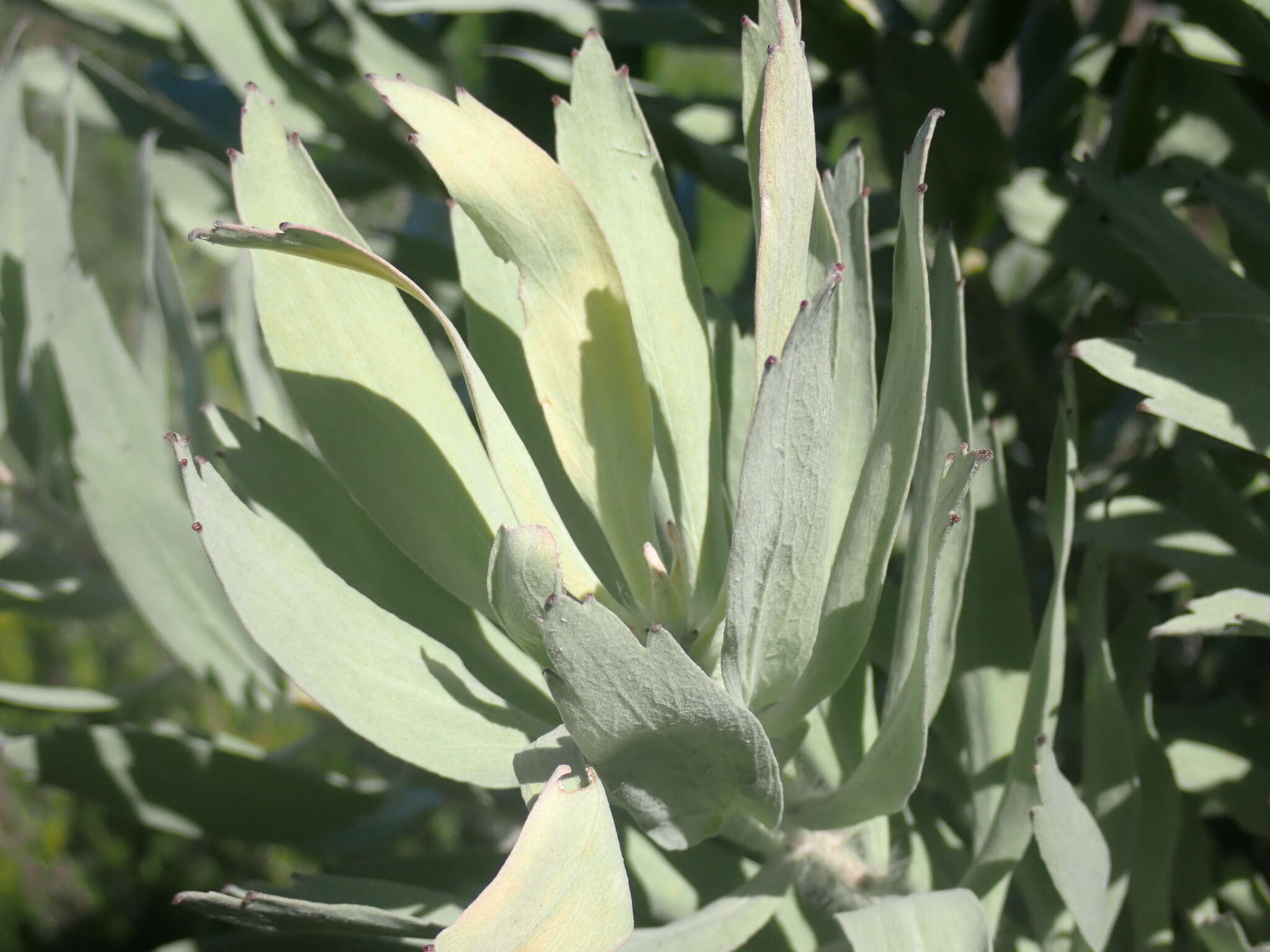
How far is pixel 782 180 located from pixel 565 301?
12 centimetres

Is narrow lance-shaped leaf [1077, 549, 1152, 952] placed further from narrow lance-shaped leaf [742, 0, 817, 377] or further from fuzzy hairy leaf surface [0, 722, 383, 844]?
fuzzy hairy leaf surface [0, 722, 383, 844]

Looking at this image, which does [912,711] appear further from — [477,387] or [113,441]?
[113,441]

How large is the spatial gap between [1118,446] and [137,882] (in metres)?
1.42

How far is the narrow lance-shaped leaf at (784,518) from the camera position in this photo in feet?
1.34

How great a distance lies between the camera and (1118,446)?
1.01 metres

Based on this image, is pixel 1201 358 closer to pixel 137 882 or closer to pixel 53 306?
pixel 53 306

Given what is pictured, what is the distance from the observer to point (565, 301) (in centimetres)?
53

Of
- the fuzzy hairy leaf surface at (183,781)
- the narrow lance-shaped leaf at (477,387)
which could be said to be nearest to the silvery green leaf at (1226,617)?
the narrow lance-shaped leaf at (477,387)

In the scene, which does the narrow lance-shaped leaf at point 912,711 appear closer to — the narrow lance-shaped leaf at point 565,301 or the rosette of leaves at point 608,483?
the rosette of leaves at point 608,483

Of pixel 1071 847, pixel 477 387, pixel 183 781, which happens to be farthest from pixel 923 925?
pixel 183 781

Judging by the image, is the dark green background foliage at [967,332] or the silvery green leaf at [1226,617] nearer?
the silvery green leaf at [1226,617]

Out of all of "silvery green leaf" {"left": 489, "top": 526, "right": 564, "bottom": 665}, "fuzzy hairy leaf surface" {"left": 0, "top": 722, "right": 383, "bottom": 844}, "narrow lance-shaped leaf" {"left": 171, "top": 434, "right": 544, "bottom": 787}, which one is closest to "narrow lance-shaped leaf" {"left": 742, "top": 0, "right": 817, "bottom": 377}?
"silvery green leaf" {"left": 489, "top": 526, "right": 564, "bottom": 665}

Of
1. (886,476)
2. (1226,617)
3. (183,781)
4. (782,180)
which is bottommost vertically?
(183,781)

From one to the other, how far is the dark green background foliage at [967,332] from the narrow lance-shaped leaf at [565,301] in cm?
9
